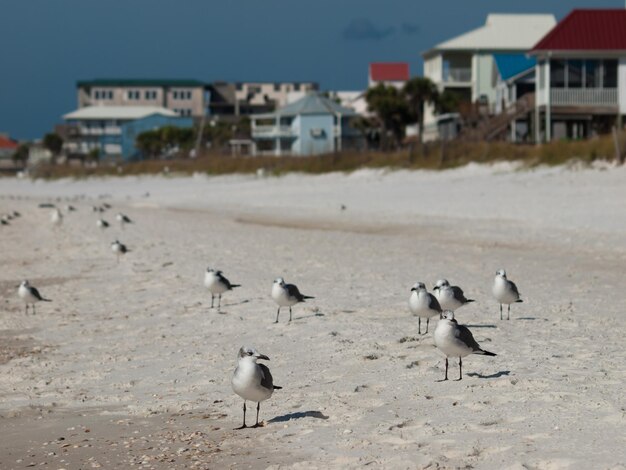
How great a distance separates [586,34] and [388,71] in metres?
87.8

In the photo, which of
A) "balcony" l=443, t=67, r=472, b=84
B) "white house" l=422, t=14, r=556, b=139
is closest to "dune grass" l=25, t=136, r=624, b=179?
"white house" l=422, t=14, r=556, b=139

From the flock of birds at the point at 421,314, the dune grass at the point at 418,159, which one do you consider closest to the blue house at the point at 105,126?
the dune grass at the point at 418,159

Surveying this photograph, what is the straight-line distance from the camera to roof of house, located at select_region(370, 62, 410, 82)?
440ft

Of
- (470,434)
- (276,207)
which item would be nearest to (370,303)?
(470,434)

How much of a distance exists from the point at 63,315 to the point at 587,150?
24500mm

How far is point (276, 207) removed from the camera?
42594mm

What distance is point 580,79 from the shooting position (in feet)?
160

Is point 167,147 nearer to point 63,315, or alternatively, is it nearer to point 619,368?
point 63,315

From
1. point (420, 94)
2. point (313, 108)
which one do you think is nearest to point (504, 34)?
point (420, 94)

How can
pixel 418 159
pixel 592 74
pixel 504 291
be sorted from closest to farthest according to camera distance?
pixel 504 291 < pixel 418 159 < pixel 592 74

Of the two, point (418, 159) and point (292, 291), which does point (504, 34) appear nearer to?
point (418, 159)

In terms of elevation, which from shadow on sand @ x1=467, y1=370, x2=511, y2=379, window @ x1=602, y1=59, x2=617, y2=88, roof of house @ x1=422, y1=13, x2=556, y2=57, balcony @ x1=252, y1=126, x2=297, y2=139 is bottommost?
shadow on sand @ x1=467, y1=370, x2=511, y2=379

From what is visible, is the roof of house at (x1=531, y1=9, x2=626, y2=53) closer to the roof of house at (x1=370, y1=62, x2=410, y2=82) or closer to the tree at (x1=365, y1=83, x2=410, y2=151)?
the tree at (x1=365, y1=83, x2=410, y2=151)

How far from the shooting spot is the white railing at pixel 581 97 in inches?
1879
